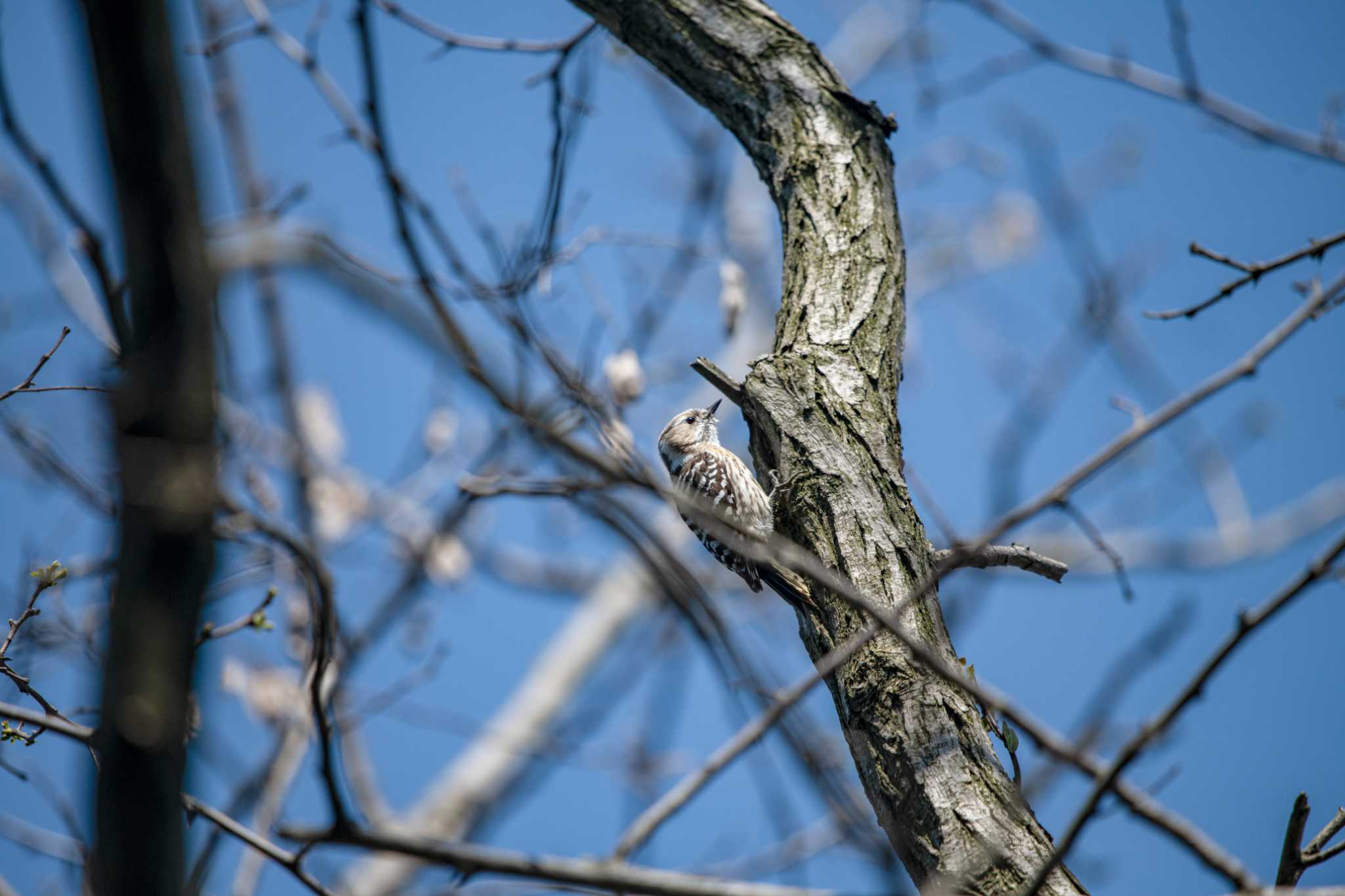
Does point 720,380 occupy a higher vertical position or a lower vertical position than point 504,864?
higher

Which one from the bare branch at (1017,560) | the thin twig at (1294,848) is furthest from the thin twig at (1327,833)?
the bare branch at (1017,560)

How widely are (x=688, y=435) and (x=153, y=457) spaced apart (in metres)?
5.04

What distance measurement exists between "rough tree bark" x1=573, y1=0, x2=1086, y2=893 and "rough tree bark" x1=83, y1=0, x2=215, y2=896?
4.49 feet

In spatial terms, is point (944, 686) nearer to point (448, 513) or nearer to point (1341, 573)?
point (1341, 573)

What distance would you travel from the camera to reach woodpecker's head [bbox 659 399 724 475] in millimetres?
5988

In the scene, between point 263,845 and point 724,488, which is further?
point 724,488

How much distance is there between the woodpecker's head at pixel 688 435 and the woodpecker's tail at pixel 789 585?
5.13 ft

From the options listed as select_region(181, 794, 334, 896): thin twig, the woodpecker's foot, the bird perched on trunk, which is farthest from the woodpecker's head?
select_region(181, 794, 334, 896): thin twig

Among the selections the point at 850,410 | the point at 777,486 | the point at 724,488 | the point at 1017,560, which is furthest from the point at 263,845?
the point at 724,488

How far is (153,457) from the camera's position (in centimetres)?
100

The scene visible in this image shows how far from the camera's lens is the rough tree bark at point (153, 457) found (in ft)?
3.03

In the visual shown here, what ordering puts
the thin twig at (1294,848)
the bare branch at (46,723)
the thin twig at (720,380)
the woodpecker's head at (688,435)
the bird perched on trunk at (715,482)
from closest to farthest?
1. the thin twig at (1294,848)
2. the bare branch at (46,723)
3. the thin twig at (720,380)
4. the bird perched on trunk at (715,482)
5. the woodpecker's head at (688,435)

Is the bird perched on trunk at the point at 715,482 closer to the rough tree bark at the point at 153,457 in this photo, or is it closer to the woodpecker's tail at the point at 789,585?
the woodpecker's tail at the point at 789,585

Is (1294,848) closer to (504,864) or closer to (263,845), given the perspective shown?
(504,864)
